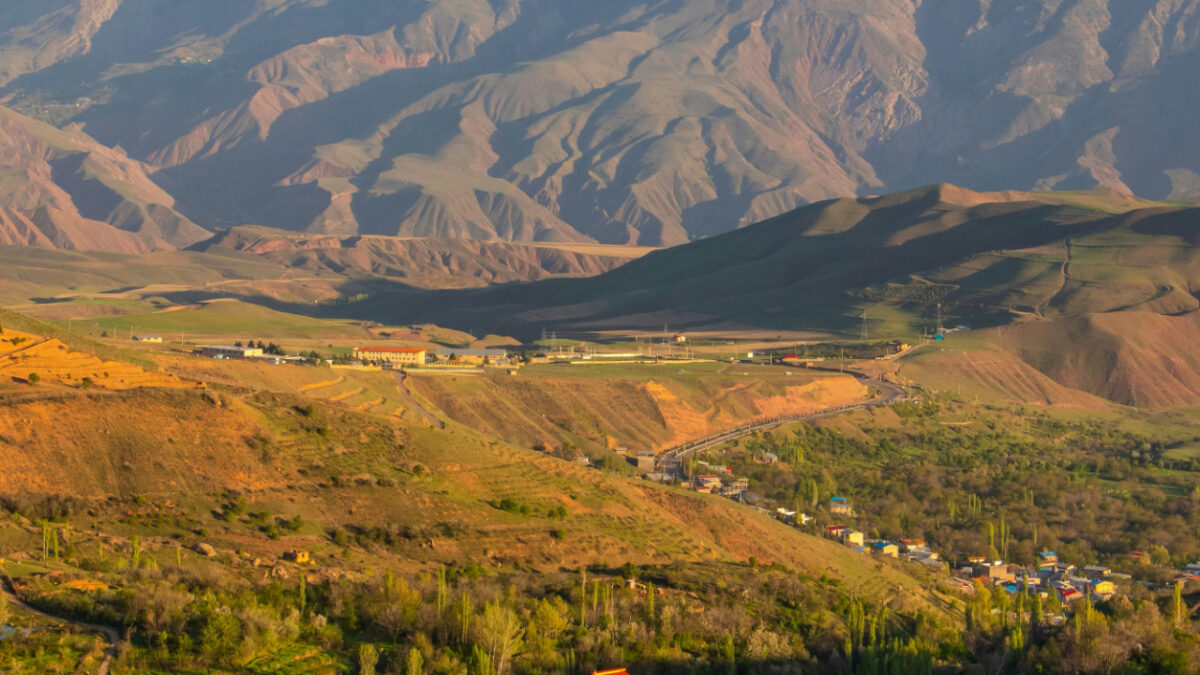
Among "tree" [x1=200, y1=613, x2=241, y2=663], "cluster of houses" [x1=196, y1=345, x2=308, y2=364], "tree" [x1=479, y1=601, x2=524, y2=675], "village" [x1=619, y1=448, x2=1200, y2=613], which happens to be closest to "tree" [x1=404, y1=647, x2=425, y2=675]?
"tree" [x1=479, y1=601, x2=524, y2=675]

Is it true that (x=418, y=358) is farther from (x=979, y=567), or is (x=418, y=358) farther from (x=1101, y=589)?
(x=1101, y=589)

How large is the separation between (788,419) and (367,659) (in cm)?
9123

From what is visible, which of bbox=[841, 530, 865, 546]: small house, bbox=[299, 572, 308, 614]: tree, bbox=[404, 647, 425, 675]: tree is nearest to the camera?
bbox=[404, 647, 425, 675]: tree

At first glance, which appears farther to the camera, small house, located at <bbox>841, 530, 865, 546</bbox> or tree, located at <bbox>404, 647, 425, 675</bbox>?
small house, located at <bbox>841, 530, 865, 546</bbox>

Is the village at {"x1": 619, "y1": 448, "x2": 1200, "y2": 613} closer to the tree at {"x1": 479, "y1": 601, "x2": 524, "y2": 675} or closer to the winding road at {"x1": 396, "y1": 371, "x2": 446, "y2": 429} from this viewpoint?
the winding road at {"x1": 396, "y1": 371, "x2": 446, "y2": 429}

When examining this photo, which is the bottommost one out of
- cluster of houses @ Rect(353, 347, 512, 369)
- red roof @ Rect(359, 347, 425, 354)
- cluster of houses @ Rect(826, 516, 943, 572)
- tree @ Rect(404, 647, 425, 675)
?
cluster of houses @ Rect(826, 516, 943, 572)

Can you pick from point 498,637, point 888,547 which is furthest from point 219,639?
point 888,547

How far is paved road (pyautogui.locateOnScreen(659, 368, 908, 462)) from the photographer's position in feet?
349

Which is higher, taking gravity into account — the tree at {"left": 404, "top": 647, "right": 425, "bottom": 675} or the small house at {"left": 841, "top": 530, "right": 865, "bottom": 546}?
the tree at {"left": 404, "top": 647, "right": 425, "bottom": 675}

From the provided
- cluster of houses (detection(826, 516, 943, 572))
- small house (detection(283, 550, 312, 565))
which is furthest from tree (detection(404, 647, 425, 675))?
cluster of houses (detection(826, 516, 943, 572))

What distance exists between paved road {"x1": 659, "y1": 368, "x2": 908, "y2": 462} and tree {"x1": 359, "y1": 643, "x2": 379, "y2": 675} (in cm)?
6805

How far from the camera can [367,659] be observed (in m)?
32.6

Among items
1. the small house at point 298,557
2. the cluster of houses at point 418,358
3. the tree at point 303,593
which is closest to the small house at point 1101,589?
the small house at point 298,557

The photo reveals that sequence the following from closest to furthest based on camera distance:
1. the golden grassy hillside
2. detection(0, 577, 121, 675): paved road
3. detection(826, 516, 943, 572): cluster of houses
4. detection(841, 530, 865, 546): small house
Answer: detection(0, 577, 121, 675): paved road
the golden grassy hillside
detection(826, 516, 943, 572): cluster of houses
detection(841, 530, 865, 546): small house
